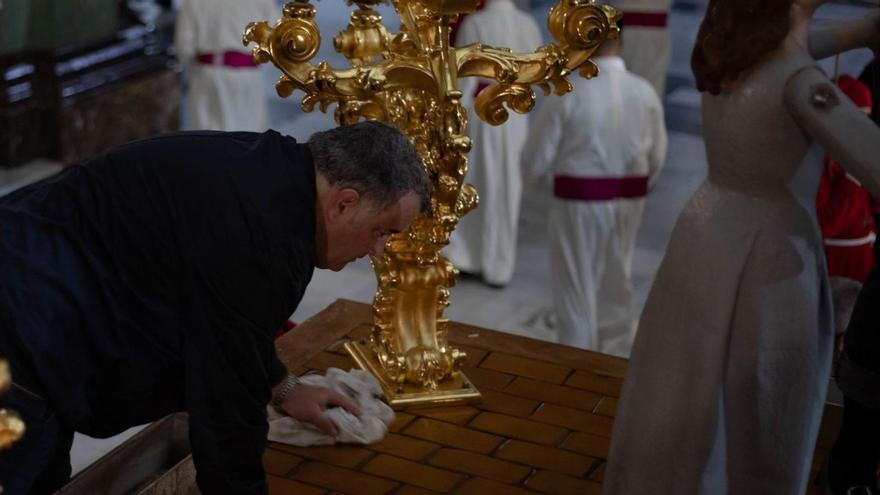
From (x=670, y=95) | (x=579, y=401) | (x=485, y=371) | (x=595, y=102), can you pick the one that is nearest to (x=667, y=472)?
(x=579, y=401)

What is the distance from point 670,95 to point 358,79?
6519mm

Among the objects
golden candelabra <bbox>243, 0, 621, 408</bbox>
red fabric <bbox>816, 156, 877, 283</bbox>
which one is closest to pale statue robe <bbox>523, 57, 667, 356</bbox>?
red fabric <bbox>816, 156, 877, 283</bbox>

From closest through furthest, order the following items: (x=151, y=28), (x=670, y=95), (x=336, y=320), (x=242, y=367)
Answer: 1. (x=242, y=367)
2. (x=336, y=320)
3. (x=151, y=28)
4. (x=670, y=95)

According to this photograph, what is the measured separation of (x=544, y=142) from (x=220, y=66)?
2145mm

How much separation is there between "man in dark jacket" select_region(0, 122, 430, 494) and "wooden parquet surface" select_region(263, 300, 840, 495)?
418 mm

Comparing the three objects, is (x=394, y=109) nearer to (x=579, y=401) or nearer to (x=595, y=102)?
(x=579, y=401)

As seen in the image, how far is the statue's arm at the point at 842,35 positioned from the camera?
2367mm

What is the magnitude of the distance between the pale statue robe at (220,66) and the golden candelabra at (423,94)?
3.12 metres

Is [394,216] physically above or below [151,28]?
above

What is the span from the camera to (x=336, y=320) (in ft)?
11.2

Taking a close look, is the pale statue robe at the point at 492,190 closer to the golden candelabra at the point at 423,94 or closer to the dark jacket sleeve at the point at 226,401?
the golden candelabra at the point at 423,94

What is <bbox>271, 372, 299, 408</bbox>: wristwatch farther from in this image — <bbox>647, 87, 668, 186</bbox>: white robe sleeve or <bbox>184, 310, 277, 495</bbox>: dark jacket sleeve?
<bbox>647, 87, 668, 186</bbox>: white robe sleeve

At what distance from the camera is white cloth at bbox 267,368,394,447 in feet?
9.00

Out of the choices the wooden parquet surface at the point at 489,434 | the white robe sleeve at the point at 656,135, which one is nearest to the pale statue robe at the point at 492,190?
the white robe sleeve at the point at 656,135
